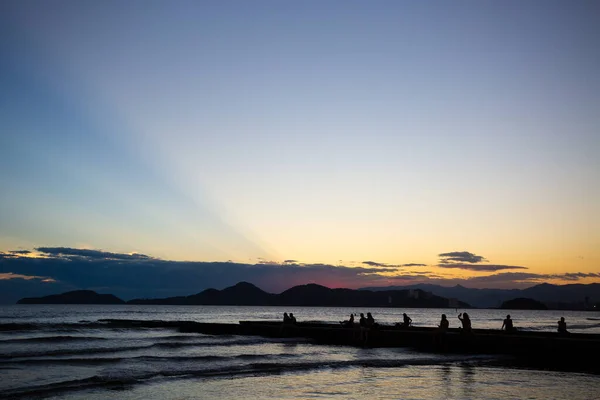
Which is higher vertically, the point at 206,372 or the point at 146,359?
the point at 206,372

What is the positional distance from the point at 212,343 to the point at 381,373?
23.4m

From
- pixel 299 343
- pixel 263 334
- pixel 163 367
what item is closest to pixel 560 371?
pixel 163 367

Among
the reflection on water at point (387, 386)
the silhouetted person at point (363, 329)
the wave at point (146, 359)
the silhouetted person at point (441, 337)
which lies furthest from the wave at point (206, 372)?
the silhouetted person at point (363, 329)

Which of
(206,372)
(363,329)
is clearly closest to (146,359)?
(206,372)

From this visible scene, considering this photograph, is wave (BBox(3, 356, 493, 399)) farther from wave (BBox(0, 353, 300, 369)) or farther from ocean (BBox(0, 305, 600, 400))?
wave (BBox(0, 353, 300, 369))

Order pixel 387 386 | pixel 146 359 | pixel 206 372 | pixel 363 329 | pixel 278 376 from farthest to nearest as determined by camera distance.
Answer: pixel 363 329 < pixel 146 359 < pixel 206 372 < pixel 278 376 < pixel 387 386

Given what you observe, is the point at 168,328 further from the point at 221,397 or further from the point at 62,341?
the point at 221,397

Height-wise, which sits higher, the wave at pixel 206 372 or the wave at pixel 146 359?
the wave at pixel 206 372

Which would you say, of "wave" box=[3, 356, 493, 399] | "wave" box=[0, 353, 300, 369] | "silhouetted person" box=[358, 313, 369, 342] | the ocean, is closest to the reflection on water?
the ocean

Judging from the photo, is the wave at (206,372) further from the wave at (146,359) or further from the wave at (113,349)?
the wave at (113,349)

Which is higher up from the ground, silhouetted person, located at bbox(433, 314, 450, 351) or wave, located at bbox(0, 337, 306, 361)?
silhouetted person, located at bbox(433, 314, 450, 351)

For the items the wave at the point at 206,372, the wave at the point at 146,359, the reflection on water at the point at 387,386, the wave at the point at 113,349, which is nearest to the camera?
the reflection on water at the point at 387,386

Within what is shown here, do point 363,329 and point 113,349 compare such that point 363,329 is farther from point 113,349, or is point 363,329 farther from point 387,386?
point 113,349

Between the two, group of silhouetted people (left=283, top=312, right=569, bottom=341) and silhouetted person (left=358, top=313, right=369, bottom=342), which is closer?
group of silhouetted people (left=283, top=312, right=569, bottom=341)
